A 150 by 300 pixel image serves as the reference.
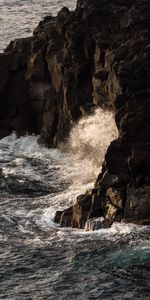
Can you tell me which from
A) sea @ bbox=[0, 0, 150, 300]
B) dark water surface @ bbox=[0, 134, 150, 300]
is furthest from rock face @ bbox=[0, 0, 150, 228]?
dark water surface @ bbox=[0, 134, 150, 300]

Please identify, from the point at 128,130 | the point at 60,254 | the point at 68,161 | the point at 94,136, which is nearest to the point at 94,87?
the point at 94,136

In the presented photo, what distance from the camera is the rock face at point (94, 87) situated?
125 feet

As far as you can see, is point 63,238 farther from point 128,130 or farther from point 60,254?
point 128,130

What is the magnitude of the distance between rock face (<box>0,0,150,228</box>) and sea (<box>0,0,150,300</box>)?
156 cm

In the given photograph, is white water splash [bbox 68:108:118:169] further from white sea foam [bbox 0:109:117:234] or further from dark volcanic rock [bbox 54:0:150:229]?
dark volcanic rock [bbox 54:0:150:229]

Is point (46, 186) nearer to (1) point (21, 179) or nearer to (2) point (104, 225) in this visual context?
(1) point (21, 179)

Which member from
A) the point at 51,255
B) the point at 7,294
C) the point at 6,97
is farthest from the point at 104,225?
the point at 6,97

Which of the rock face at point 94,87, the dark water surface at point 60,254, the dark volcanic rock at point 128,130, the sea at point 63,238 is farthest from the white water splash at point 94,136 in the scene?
the dark water surface at point 60,254

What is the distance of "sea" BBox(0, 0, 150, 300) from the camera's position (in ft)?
100

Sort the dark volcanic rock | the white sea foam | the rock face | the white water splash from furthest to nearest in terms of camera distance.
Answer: the white water splash < the white sea foam < the rock face < the dark volcanic rock

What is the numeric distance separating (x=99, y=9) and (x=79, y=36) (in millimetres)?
2871

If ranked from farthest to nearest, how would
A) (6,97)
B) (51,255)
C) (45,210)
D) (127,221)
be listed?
(6,97) → (45,210) → (127,221) → (51,255)

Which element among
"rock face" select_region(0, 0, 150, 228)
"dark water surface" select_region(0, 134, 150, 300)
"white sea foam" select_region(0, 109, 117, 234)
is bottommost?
"dark water surface" select_region(0, 134, 150, 300)

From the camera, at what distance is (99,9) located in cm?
5294
